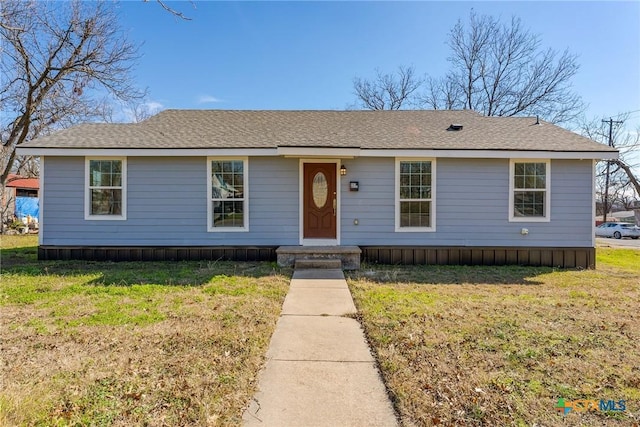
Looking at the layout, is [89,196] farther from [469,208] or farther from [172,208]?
[469,208]

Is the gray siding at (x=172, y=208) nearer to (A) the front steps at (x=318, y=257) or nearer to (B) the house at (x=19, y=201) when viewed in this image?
(A) the front steps at (x=318, y=257)

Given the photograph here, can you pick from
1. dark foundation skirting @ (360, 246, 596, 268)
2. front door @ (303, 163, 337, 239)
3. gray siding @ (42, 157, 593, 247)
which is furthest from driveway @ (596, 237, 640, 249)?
front door @ (303, 163, 337, 239)

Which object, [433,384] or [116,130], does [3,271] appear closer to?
[116,130]

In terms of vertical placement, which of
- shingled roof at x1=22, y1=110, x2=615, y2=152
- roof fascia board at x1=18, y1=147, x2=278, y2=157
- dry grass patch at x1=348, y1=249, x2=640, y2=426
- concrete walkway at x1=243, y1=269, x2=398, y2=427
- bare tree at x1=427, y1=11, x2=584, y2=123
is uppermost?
bare tree at x1=427, y1=11, x2=584, y2=123

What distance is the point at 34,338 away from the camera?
336cm

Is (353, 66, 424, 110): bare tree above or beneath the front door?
above

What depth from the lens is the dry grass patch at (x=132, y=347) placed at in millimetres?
2207

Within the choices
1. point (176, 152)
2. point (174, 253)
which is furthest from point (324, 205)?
point (174, 253)

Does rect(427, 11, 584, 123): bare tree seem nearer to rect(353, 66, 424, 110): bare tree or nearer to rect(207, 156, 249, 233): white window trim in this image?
rect(353, 66, 424, 110): bare tree

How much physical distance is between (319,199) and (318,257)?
1.49 m

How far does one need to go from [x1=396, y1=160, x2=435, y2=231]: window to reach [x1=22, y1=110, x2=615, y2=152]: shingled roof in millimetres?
537

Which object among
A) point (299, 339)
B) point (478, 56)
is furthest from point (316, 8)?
point (478, 56)

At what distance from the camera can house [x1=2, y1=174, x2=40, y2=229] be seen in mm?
17513

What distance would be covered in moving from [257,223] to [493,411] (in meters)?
6.39
